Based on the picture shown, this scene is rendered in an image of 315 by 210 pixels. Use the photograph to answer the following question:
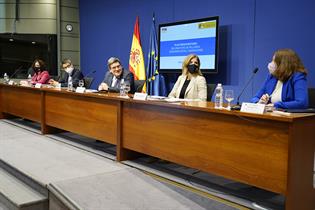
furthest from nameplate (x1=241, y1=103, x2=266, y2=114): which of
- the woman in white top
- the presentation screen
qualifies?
the presentation screen

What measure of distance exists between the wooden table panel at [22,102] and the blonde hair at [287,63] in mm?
2880

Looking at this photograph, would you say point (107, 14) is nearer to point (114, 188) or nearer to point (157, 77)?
point (157, 77)

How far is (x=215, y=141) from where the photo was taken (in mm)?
2164

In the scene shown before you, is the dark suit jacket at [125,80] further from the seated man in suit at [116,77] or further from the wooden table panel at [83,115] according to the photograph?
the wooden table panel at [83,115]

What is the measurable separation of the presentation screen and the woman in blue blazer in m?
1.55

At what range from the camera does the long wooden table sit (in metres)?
1.82

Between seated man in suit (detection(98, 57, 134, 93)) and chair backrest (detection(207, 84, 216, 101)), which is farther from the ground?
seated man in suit (detection(98, 57, 134, 93))

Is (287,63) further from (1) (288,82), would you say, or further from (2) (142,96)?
(2) (142,96)

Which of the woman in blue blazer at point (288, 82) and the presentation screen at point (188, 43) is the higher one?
the presentation screen at point (188, 43)

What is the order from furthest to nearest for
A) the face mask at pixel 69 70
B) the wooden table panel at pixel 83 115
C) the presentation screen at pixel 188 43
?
the face mask at pixel 69 70 → the presentation screen at pixel 188 43 → the wooden table panel at pixel 83 115

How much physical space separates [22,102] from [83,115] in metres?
1.67

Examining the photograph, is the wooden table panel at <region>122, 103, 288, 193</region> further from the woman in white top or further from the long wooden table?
the woman in white top

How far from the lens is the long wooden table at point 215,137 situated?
182cm

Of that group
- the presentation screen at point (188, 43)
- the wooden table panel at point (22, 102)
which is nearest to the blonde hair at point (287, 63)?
the presentation screen at point (188, 43)
